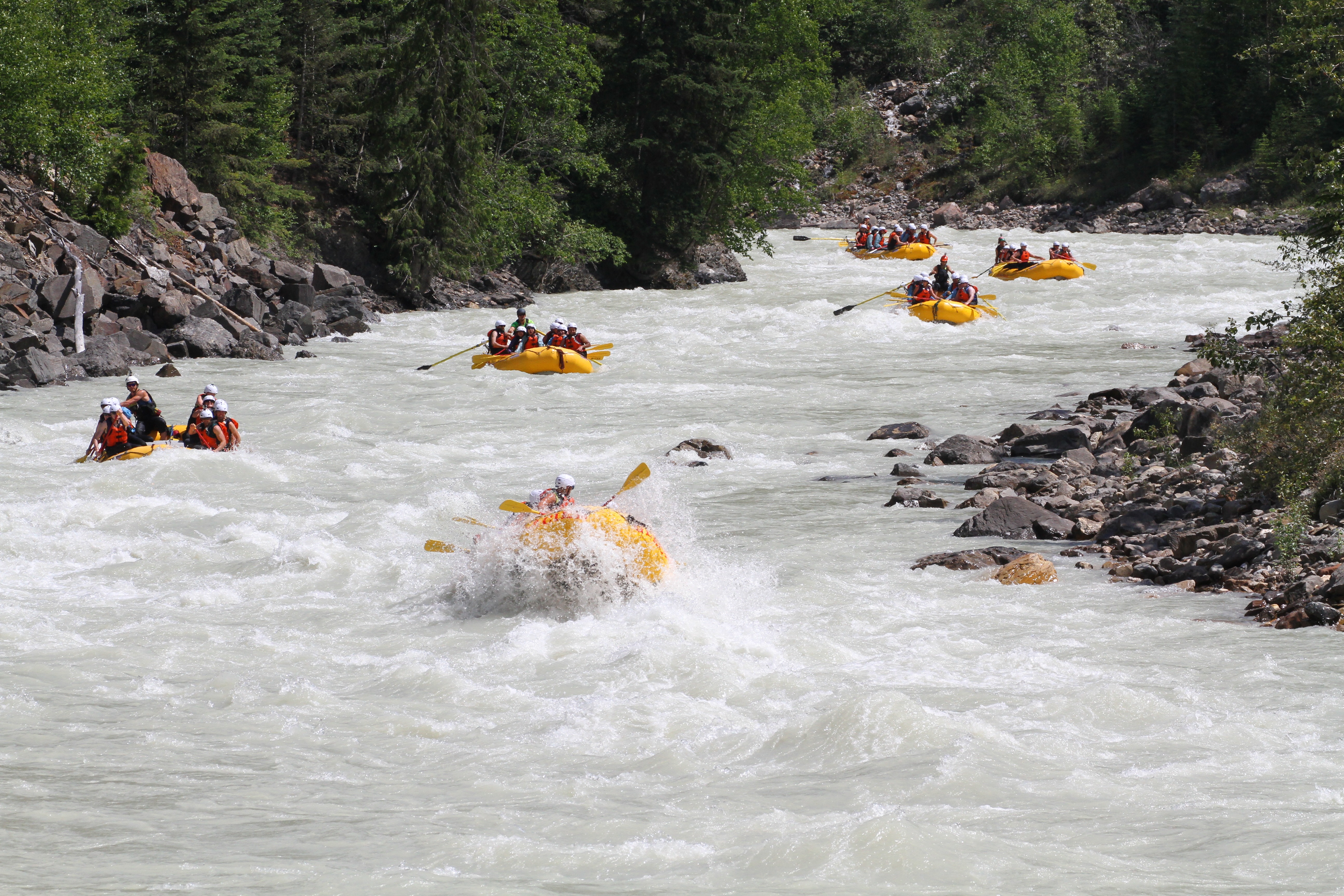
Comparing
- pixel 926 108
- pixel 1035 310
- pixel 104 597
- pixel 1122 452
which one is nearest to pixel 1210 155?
pixel 926 108

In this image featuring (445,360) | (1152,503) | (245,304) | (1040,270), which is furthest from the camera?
(1040,270)

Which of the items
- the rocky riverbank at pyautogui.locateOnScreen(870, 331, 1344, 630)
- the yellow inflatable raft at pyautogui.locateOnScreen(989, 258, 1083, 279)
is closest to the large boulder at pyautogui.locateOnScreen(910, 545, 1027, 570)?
the rocky riverbank at pyautogui.locateOnScreen(870, 331, 1344, 630)

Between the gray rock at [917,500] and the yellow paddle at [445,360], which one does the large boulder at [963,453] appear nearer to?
the gray rock at [917,500]

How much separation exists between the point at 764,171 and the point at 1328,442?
25681mm

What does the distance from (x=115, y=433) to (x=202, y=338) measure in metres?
8.36

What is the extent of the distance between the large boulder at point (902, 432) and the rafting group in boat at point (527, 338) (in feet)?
22.2

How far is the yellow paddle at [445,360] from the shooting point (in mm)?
19797

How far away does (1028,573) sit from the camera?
28.8 ft

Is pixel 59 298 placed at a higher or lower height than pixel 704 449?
higher

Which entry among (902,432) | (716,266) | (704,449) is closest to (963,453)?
(902,432)

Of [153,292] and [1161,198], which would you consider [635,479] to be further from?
[1161,198]

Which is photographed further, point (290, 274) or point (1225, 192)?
point (1225, 192)

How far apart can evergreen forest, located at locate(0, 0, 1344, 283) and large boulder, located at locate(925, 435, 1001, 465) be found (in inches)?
399

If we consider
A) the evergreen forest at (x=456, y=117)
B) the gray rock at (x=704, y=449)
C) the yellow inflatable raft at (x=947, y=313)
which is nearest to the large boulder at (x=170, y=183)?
the evergreen forest at (x=456, y=117)
